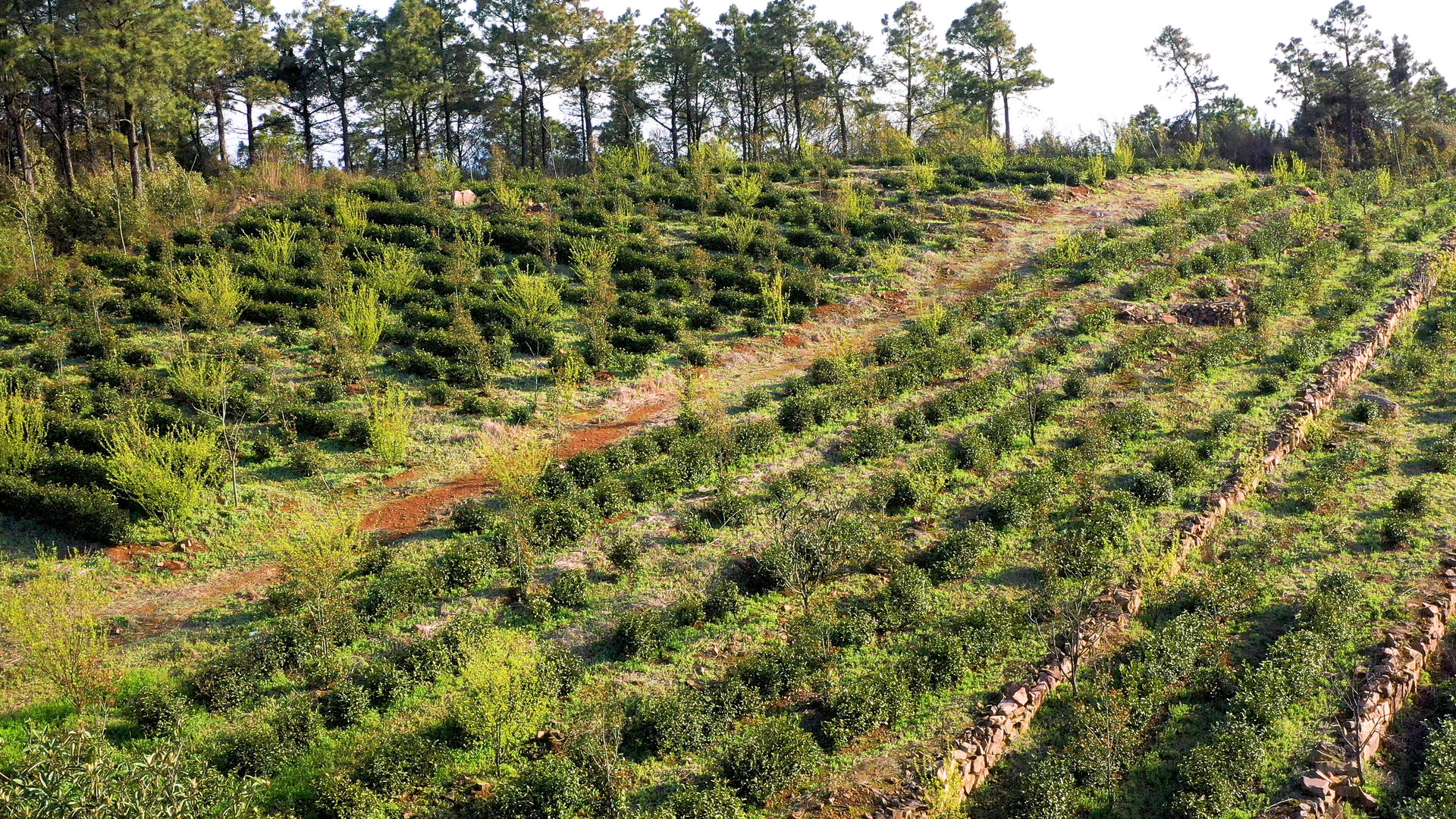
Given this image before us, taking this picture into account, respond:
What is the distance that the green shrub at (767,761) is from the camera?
9070 millimetres

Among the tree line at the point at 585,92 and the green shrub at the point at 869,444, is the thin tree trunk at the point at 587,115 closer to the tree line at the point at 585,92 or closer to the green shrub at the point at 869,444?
the tree line at the point at 585,92

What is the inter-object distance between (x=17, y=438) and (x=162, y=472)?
2.60m

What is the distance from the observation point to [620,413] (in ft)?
58.5

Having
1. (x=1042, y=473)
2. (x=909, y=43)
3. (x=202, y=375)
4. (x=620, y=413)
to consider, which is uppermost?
(x=909, y=43)

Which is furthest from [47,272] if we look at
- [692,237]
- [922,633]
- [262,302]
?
[922,633]

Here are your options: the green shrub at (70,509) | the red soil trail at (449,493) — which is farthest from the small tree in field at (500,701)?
the green shrub at (70,509)

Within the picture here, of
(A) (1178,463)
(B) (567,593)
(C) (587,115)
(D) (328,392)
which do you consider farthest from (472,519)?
(C) (587,115)

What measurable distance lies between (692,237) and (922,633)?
59.1ft

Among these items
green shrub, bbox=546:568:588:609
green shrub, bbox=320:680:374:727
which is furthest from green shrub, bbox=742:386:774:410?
green shrub, bbox=320:680:374:727

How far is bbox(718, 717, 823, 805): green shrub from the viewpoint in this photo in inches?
357

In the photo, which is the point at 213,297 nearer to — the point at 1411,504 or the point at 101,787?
the point at 101,787

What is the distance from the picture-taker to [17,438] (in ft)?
43.6

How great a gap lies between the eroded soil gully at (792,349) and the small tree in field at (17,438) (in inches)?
136

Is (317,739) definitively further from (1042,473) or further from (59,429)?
(1042,473)
